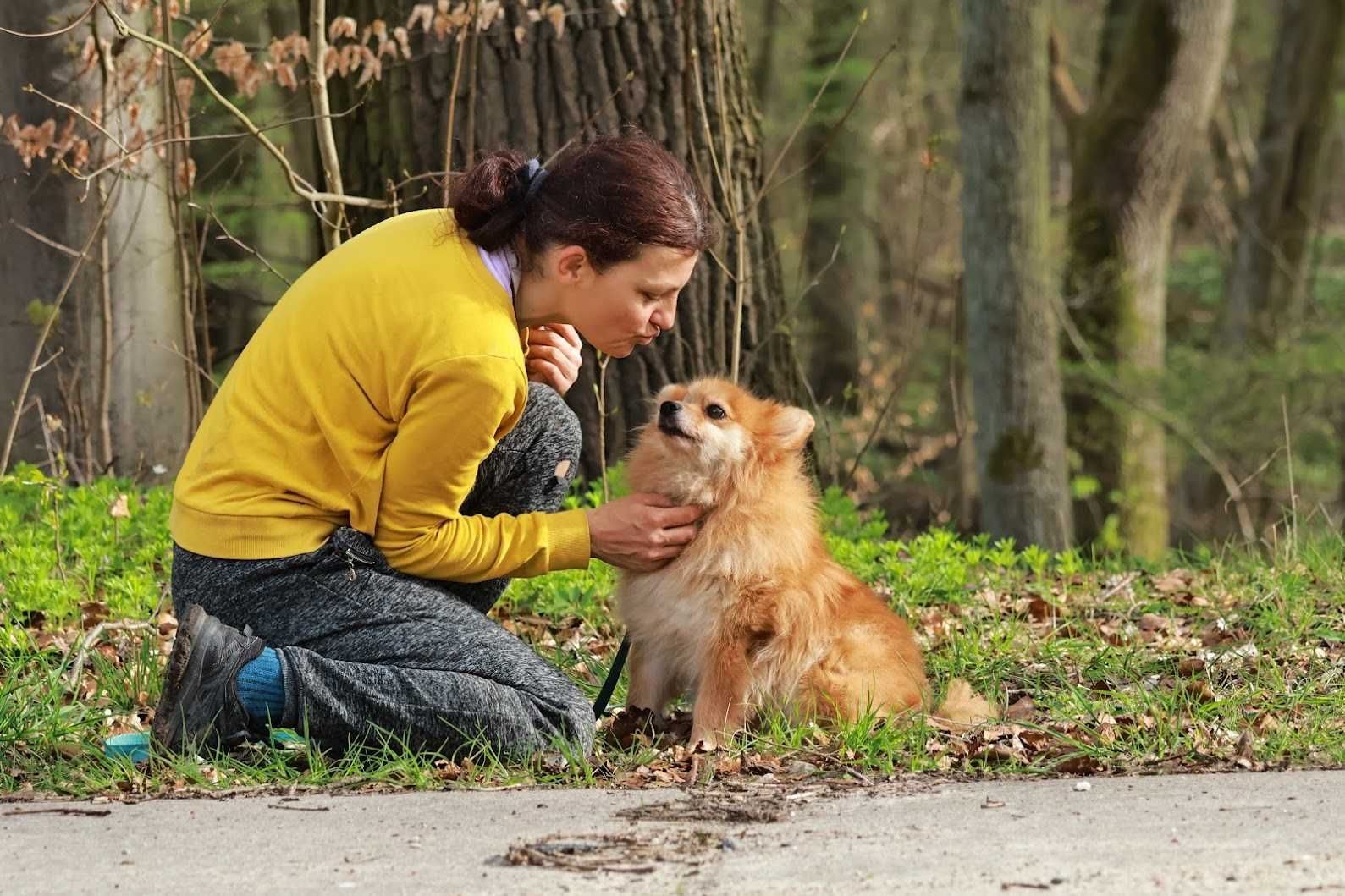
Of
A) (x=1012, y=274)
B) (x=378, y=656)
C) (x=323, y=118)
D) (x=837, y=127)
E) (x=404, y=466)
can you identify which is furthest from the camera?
(x=1012, y=274)

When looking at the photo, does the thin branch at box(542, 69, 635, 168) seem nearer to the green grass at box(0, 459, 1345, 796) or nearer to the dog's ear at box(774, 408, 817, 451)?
the green grass at box(0, 459, 1345, 796)

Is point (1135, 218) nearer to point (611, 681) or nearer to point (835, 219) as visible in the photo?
point (835, 219)

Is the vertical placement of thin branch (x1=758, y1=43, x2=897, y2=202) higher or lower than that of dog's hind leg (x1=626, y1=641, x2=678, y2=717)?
Result: higher

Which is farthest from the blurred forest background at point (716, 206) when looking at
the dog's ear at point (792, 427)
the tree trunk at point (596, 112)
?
the dog's ear at point (792, 427)

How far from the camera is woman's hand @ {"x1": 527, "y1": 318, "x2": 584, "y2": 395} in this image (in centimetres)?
456

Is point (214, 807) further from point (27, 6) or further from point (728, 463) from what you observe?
point (27, 6)

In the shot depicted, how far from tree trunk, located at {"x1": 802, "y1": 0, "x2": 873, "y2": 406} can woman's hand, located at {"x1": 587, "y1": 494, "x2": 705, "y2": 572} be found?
11.7 m

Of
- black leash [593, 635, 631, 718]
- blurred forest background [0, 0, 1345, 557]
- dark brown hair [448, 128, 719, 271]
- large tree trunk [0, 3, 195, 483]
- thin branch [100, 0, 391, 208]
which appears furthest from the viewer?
large tree trunk [0, 3, 195, 483]

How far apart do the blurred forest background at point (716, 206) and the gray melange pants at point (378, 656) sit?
538 mm

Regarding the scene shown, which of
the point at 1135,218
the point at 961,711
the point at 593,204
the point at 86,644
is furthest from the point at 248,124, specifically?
the point at 1135,218

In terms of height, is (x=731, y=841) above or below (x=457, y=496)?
below

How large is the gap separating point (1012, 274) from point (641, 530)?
4.94m

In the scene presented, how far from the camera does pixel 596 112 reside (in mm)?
6516

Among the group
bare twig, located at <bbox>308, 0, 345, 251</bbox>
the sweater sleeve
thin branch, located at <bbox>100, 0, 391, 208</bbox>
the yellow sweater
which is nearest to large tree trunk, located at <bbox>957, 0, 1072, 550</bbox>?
bare twig, located at <bbox>308, 0, 345, 251</bbox>
